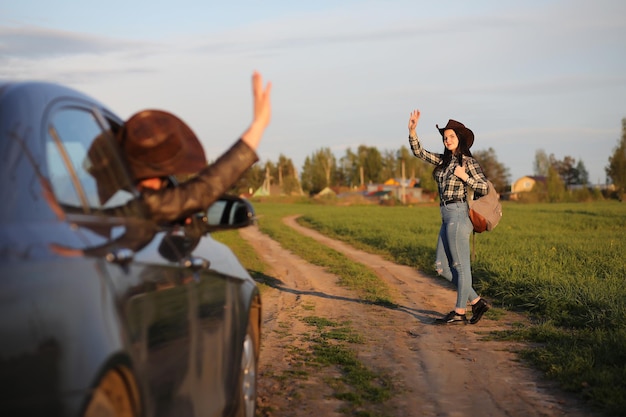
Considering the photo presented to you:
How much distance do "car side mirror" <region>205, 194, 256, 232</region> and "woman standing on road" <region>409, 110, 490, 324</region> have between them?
194 inches

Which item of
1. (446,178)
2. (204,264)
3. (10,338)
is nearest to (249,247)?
(446,178)

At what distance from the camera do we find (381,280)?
13797mm

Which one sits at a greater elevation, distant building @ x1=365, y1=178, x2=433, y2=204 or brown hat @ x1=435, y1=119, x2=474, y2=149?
brown hat @ x1=435, y1=119, x2=474, y2=149

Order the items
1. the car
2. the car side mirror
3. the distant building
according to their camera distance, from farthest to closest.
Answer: the distant building, the car side mirror, the car

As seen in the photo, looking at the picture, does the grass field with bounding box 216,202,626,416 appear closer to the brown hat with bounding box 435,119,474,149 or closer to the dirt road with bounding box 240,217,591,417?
the dirt road with bounding box 240,217,591,417

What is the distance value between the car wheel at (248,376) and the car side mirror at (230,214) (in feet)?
1.83

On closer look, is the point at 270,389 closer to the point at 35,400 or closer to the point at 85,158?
the point at 85,158

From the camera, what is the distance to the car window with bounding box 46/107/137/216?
2766mm

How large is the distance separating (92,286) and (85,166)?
2.56 ft

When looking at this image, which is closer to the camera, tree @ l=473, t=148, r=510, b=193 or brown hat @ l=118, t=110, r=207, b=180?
brown hat @ l=118, t=110, r=207, b=180

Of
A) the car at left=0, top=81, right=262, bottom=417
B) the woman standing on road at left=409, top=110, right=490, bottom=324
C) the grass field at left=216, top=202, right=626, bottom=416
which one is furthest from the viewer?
the woman standing on road at left=409, top=110, right=490, bottom=324

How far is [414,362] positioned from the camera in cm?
693

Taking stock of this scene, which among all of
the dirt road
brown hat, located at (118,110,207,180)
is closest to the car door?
brown hat, located at (118,110,207,180)

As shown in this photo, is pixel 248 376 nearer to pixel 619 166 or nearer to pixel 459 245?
pixel 459 245
